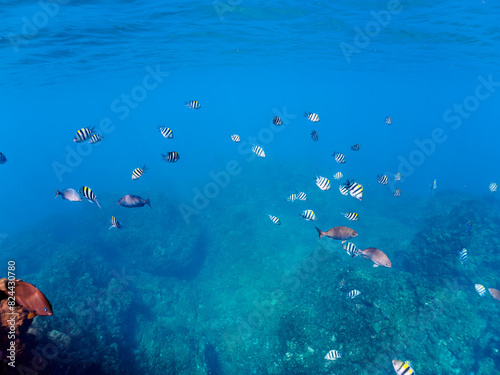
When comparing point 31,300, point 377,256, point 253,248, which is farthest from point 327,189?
point 253,248

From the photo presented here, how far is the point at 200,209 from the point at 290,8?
59.0ft

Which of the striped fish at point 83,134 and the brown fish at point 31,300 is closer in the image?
the brown fish at point 31,300

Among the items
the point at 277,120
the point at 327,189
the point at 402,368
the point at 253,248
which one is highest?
the point at 277,120

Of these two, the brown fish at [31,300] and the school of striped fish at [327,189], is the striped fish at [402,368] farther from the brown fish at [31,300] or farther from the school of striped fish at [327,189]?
the brown fish at [31,300]

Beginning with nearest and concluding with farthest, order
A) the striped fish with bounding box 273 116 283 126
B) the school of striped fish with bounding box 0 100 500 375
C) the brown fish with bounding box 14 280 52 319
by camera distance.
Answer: the brown fish with bounding box 14 280 52 319 → the school of striped fish with bounding box 0 100 500 375 → the striped fish with bounding box 273 116 283 126

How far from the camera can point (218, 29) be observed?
71.2ft

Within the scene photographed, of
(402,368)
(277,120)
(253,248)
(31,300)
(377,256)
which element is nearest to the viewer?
(31,300)

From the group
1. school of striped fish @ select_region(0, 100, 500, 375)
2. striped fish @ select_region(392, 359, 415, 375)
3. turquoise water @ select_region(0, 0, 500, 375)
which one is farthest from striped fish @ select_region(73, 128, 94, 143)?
striped fish @ select_region(392, 359, 415, 375)

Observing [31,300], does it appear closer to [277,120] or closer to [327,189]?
[327,189]

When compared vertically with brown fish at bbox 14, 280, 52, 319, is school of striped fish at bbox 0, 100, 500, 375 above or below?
below

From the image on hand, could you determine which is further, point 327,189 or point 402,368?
point 327,189

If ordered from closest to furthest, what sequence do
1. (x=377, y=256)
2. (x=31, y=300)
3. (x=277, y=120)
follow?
(x=31, y=300), (x=377, y=256), (x=277, y=120)

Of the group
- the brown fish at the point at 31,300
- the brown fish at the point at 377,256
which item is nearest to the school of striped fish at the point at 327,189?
the brown fish at the point at 377,256

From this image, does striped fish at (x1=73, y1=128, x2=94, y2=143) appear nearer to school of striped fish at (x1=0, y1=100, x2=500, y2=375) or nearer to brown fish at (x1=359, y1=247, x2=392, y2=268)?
school of striped fish at (x1=0, y1=100, x2=500, y2=375)
